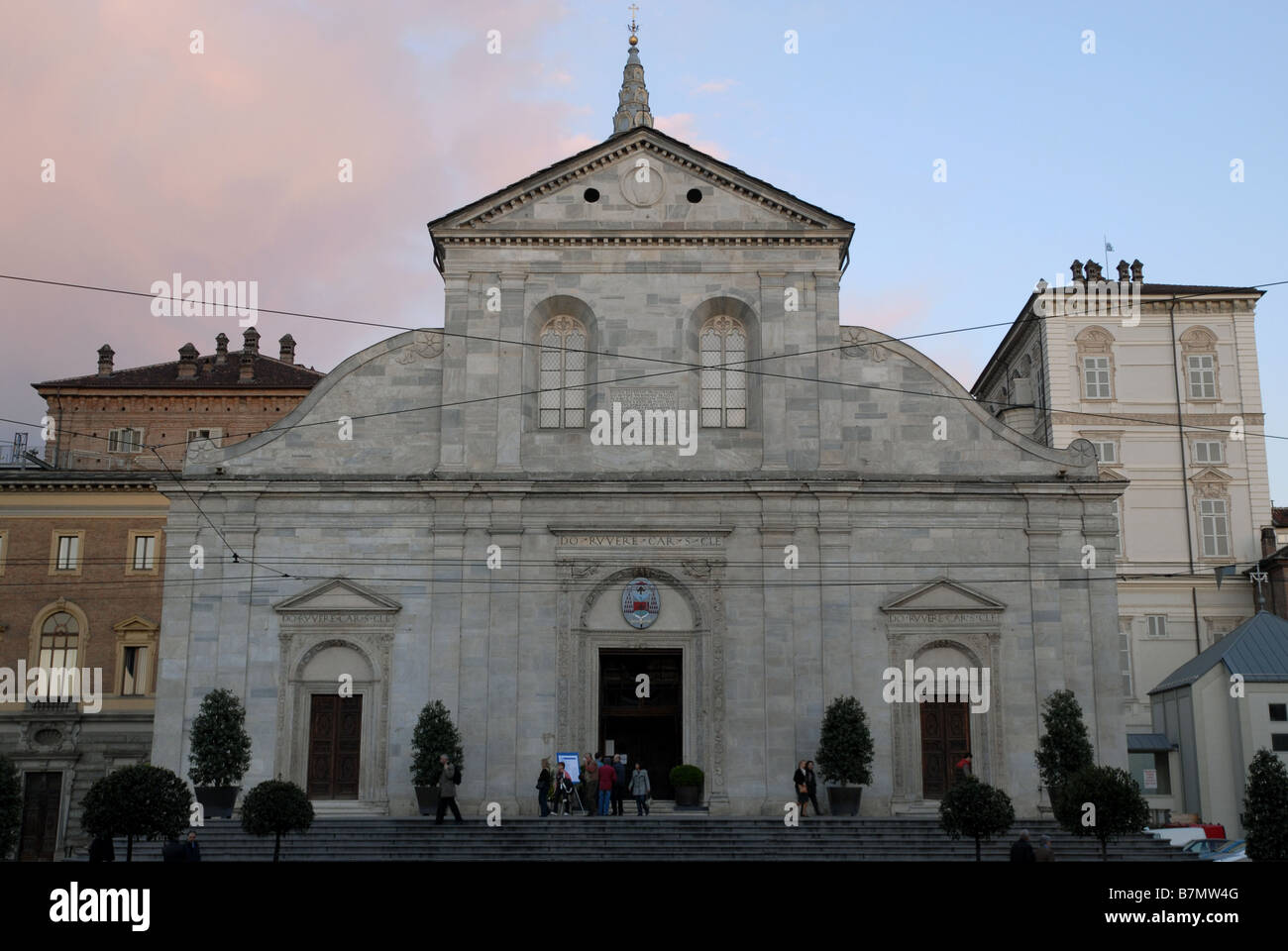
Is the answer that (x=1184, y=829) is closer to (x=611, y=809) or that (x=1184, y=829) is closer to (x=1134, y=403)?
(x=611, y=809)

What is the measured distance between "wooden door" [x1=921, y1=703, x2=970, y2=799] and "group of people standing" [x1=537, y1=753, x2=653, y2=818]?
22.2 ft

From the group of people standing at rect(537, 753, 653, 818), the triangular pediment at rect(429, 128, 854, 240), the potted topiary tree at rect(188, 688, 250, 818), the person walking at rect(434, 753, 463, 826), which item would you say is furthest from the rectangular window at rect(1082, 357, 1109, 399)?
the potted topiary tree at rect(188, 688, 250, 818)

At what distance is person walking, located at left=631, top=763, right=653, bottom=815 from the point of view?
1202 inches

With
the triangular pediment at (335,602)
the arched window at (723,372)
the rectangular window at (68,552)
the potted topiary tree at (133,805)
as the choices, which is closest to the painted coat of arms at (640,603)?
the arched window at (723,372)

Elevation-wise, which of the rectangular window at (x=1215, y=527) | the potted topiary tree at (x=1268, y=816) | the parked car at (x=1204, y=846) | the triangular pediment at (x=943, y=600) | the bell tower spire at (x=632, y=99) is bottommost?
the parked car at (x=1204, y=846)

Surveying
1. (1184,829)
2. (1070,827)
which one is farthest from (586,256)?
(1184,829)

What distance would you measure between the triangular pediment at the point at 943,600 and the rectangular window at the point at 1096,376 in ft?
74.2

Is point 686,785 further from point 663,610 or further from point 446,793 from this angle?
point 446,793

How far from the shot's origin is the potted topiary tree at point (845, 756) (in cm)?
3080

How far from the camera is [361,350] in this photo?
114 ft

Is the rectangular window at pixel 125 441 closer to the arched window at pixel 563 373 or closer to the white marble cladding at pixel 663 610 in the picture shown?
the white marble cladding at pixel 663 610

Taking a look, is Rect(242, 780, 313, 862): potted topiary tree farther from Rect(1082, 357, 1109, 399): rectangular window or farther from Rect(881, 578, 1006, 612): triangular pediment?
Rect(1082, 357, 1109, 399): rectangular window

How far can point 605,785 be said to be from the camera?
30453 mm
